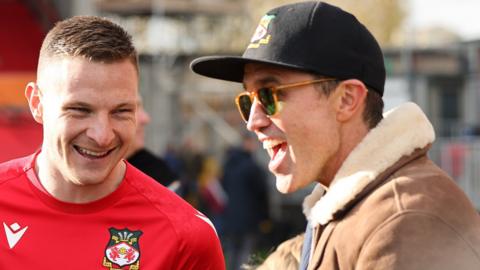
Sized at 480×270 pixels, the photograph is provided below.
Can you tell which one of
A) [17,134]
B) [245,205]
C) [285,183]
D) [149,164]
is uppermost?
[285,183]

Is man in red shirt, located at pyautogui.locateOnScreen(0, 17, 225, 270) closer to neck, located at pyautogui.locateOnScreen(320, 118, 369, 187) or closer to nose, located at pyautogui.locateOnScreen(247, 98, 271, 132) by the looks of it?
nose, located at pyautogui.locateOnScreen(247, 98, 271, 132)

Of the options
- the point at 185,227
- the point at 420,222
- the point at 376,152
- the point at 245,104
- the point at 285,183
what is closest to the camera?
the point at 420,222

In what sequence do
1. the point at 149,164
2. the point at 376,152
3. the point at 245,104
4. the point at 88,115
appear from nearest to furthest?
the point at 376,152 < the point at 245,104 < the point at 88,115 < the point at 149,164

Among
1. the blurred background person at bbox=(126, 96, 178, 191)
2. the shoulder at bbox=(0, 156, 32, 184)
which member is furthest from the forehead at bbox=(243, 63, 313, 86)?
the blurred background person at bbox=(126, 96, 178, 191)

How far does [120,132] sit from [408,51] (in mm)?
12759

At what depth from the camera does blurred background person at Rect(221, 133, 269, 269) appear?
1345 centimetres

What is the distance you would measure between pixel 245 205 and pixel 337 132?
10460 millimetres

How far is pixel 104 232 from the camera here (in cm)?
363

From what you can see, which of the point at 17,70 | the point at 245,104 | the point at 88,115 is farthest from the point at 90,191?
the point at 17,70

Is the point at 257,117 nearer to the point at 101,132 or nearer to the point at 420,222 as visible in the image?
the point at 101,132

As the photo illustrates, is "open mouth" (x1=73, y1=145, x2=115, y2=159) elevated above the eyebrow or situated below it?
below

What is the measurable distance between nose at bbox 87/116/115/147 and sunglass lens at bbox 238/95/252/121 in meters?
0.47

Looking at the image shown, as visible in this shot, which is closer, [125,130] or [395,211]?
[395,211]

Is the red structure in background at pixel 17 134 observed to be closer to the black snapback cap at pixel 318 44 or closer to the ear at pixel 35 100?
the ear at pixel 35 100
